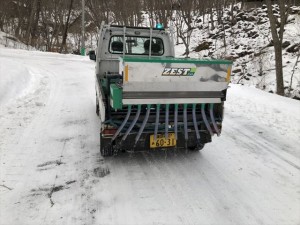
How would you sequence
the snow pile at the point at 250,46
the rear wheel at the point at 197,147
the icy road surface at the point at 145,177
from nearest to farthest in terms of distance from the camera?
the icy road surface at the point at 145,177
the rear wheel at the point at 197,147
the snow pile at the point at 250,46

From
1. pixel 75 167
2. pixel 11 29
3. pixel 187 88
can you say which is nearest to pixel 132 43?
pixel 187 88

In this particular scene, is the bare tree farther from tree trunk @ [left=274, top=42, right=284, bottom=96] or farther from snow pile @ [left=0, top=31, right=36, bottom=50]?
snow pile @ [left=0, top=31, right=36, bottom=50]

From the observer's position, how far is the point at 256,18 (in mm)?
28125

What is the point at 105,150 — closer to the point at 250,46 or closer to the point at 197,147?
the point at 197,147

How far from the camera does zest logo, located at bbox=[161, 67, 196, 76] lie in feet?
14.1

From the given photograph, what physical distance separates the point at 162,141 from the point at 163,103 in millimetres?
680

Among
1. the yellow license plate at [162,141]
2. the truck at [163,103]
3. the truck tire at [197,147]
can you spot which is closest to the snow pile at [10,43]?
the truck at [163,103]

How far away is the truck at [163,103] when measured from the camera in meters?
4.27

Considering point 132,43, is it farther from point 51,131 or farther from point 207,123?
point 207,123

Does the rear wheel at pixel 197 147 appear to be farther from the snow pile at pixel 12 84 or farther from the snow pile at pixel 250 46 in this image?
the snow pile at pixel 250 46

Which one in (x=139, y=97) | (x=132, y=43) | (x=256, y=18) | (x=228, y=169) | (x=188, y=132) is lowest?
(x=228, y=169)

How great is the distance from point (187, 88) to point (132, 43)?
119 inches

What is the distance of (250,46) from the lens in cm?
2364

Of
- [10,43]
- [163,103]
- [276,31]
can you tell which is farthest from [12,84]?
[10,43]
